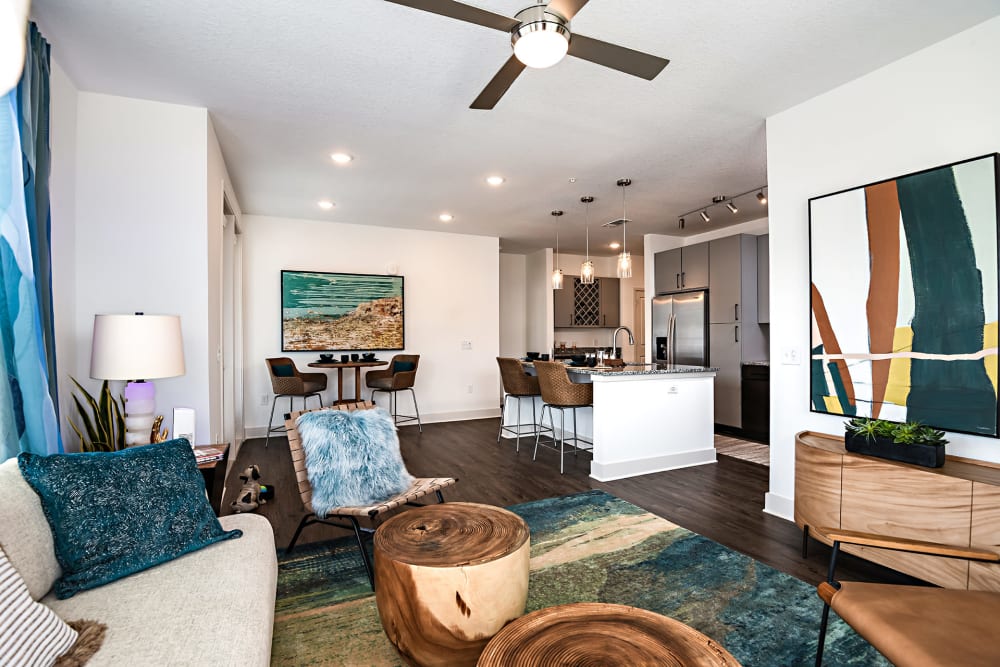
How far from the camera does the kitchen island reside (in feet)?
13.7

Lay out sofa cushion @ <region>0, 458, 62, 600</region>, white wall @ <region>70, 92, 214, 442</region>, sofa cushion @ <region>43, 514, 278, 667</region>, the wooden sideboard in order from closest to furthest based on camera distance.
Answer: sofa cushion @ <region>43, 514, 278, 667</region>
sofa cushion @ <region>0, 458, 62, 600</region>
the wooden sideboard
white wall @ <region>70, 92, 214, 442</region>

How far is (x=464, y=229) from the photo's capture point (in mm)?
6969

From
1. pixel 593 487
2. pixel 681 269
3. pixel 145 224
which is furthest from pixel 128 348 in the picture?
pixel 681 269

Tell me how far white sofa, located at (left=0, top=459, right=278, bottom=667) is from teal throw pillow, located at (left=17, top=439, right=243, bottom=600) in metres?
0.03

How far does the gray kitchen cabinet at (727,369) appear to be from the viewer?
19.4 ft

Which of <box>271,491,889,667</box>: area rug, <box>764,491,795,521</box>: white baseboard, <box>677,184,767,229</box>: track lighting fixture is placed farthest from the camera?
<box>677,184,767,229</box>: track lighting fixture

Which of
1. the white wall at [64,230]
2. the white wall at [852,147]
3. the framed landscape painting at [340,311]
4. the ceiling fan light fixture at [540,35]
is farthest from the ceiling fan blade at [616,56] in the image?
the framed landscape painting at [340,311]

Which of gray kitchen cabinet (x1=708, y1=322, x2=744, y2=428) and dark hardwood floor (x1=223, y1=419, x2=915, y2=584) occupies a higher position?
gray kitchen cabinet (x1=708, y1=322, x2=744, y2=428)

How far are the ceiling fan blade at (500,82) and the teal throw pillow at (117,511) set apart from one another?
6.62 ft

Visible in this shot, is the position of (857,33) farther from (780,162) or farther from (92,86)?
(92,86)

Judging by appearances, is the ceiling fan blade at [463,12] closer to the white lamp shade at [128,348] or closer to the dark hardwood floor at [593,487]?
the white lamp shade at [128,348]

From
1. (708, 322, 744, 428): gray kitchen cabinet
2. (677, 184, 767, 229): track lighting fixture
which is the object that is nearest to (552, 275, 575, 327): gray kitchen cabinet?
(677, 184, 767, 229): track lighting fixture

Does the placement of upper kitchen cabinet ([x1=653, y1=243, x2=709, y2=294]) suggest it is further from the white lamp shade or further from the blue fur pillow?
the white lamp shade

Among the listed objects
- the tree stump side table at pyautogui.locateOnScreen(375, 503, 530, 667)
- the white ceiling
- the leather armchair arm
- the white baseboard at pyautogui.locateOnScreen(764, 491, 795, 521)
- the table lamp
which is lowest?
the white baseboard at pyautogui.locateOnScreen(764, 491, 795, 521)
